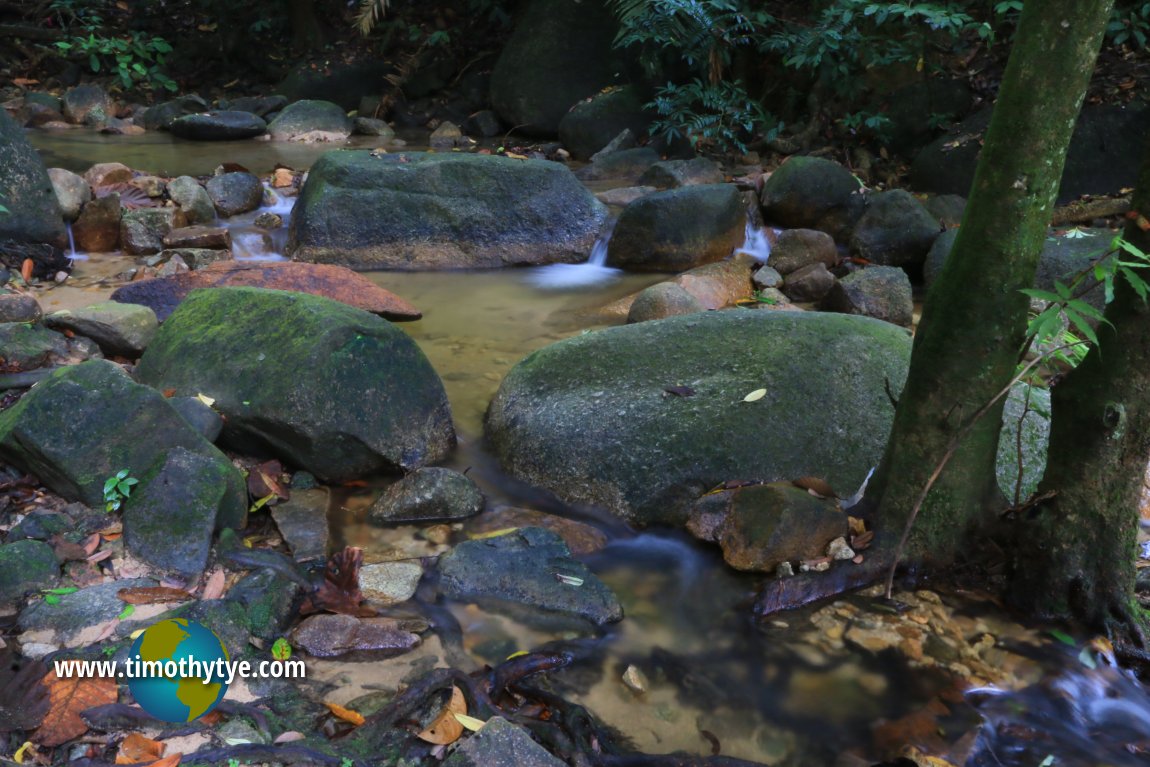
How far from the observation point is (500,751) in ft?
7.66

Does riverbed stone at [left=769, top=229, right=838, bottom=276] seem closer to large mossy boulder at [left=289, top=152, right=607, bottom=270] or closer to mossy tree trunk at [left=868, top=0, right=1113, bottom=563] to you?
large mossy boulder at [left=289, top=152, right=607, bottom=270]

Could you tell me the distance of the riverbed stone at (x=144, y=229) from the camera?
6926 mm

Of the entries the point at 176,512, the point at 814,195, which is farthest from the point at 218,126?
the point at 176,512

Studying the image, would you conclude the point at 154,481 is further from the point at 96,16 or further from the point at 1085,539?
the point at 96,16

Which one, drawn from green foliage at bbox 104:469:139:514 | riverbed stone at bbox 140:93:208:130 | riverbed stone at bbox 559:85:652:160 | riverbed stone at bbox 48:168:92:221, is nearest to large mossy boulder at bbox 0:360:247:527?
green foliage at bbox 104:469:139:514

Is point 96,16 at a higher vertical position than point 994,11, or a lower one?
lower

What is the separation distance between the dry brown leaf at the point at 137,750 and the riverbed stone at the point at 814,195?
6727 millimetres

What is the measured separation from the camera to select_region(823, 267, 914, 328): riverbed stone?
617 centimetres

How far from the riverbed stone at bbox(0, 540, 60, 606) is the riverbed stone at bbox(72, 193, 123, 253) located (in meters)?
4.65

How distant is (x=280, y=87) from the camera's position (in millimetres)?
13633

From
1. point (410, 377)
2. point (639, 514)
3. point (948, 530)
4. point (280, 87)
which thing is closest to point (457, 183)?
point (410, 377)

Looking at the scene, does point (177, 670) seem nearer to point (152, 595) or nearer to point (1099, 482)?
point (152, 595)

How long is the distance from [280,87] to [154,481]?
11871 mm

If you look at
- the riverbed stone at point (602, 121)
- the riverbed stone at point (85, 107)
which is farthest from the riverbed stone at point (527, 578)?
the riverbed stone at point (85, 107)
